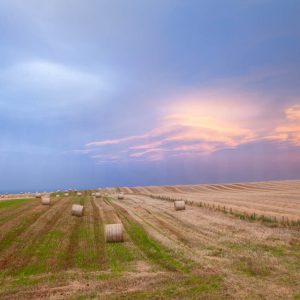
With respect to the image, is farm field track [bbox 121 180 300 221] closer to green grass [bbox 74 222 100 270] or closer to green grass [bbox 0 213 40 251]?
green grass [bbox 74 222 100 270]

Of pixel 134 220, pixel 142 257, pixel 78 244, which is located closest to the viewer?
pixel 142 257

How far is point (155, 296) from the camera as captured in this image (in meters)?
11.2

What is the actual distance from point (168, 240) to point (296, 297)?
377 inches

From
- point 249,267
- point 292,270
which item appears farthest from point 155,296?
point 292,270

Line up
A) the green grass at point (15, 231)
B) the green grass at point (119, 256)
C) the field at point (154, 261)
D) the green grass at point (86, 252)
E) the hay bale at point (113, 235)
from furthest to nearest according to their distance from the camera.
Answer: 1. the green grass at point (15, 231)
2. the hay bale at point (113, 235)
3. the green grass at point (86, 252)
4. the green grass at point (119, 256)
5. the field at point (154, 261)

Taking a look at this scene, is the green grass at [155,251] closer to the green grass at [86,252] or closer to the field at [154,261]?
the field at [154,261]

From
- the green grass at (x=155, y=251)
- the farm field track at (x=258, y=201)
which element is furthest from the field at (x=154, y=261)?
the farm field track at (x=258, y=201)

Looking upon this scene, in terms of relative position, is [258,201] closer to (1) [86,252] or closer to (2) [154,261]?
(1) [86,252]

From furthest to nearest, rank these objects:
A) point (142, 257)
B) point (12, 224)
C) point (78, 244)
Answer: point (12, 224), point (78, 244), point (142, 257)

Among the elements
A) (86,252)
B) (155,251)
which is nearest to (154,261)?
(155,251)

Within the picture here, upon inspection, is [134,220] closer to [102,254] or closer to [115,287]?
[102,254]

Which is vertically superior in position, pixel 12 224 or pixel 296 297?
pixel 12 224

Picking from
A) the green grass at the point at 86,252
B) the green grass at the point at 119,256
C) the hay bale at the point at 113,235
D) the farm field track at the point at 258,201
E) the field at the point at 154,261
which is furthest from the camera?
the farm field track at the point at 258,201

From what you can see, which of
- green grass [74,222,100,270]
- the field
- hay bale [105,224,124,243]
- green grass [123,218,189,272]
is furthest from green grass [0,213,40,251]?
green grass [123,218,189,272]
